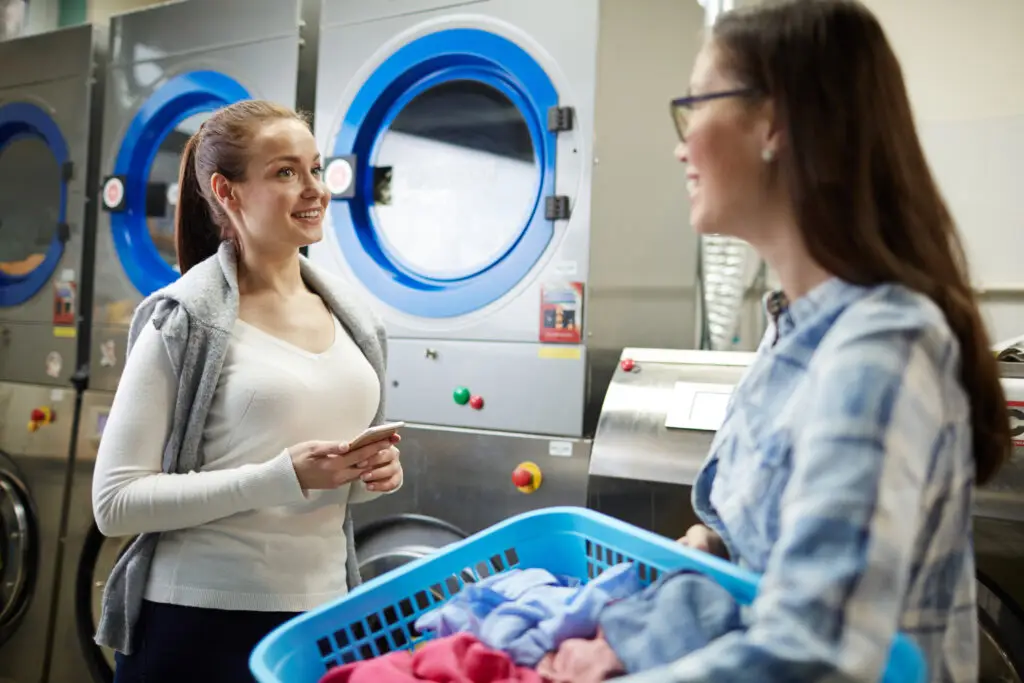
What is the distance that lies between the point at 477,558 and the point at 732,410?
371 millimetres

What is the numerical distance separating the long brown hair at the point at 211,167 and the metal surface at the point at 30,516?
1.41m

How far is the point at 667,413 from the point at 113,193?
6.38ft

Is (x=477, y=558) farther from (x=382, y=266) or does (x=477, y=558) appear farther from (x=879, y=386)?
(x=382, y=266)

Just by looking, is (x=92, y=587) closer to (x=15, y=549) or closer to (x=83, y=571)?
(x=83, y=571)

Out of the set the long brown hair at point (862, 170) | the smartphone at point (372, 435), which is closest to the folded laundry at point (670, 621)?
the long brown hair at point (862, 170)

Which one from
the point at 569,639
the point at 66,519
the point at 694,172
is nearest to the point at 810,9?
the point at 694,172

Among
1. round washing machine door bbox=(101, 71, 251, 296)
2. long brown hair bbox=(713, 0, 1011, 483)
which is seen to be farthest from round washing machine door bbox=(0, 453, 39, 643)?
long brown hair bbox=(713, 0, 1011, 483)

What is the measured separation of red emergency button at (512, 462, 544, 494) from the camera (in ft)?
5.67

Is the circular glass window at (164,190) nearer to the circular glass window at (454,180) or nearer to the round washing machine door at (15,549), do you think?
the circular glass window at (454,180)

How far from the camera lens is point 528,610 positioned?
0.82 meters

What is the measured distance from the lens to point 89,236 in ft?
8.47

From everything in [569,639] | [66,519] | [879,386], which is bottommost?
[66,519]

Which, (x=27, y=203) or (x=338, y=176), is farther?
(x=27, y=203)

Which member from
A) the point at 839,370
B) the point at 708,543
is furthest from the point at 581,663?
the point at 839,370
